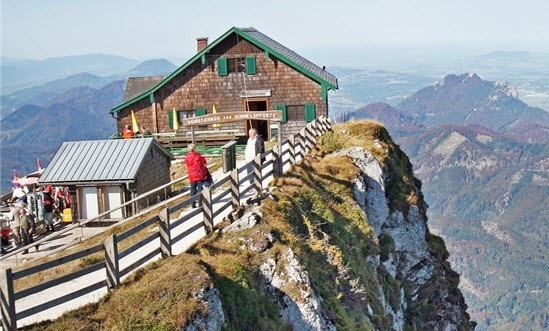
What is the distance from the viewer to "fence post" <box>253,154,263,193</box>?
1909cm

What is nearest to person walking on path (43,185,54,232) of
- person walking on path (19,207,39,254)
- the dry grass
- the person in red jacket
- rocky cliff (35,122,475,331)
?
person walking on path (19,207,39,254)

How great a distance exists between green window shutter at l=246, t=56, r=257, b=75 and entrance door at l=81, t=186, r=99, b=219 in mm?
17890

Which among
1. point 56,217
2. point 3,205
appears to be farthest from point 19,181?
point 56,217

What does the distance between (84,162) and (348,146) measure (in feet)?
33.5

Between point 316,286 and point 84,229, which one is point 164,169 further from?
point 316,286

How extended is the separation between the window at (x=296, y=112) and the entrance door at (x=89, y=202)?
18155 mm

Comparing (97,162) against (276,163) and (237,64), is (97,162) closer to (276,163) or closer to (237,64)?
(276,163)

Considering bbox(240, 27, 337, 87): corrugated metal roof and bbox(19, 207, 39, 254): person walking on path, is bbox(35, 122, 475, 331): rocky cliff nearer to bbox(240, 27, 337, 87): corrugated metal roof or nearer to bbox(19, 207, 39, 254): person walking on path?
bbox(19, 207, 39, 254): person walking on path

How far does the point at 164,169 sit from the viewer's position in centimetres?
2666

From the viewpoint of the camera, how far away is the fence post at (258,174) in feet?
62.6

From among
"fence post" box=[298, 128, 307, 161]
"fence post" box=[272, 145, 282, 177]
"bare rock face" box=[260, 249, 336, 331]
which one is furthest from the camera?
"fence post" box=[298, 128, 307, 161]

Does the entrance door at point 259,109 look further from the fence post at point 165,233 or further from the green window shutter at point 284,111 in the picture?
the fence post at point 165,233

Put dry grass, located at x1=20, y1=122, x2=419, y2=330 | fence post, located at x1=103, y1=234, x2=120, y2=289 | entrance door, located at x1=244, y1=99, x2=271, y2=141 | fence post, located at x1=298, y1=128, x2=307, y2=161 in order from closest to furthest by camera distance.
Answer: dry grass, located at x1=20, y1=122, x2=419, y2=330
fence post, located at x1=103, y1=234, x2=120, y2=289
fence post, located at x1=298, y1=128, x2=307, y2=161
entrance door, located at x1=244, y1=99, x2=271, y2=141

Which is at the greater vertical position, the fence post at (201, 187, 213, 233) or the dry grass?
the fence post at (201, 187, 213, 233)
